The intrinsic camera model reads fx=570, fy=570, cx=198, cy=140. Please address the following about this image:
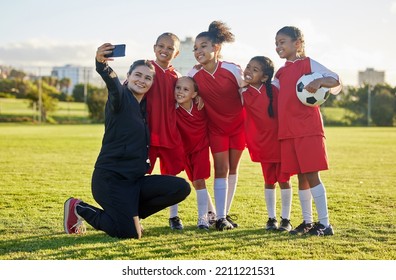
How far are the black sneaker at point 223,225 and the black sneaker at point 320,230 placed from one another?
0.75 metres

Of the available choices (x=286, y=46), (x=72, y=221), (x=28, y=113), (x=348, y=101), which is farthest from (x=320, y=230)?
(x=28, y=113)

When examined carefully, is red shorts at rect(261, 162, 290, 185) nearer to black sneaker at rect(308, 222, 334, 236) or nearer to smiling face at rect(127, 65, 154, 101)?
black sneaker at rect(308, 222, 334, 236)

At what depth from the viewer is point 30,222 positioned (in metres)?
5.49

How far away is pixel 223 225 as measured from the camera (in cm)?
525

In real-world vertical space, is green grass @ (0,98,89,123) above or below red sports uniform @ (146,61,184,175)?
below

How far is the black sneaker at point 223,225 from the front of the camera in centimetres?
525

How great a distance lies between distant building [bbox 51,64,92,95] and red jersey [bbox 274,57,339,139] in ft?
133

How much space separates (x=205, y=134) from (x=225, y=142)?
0.21 meters

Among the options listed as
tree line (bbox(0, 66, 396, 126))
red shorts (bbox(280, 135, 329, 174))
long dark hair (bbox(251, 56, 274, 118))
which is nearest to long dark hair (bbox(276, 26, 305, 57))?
long dark hair (bbox(251, 56, 274, 118))

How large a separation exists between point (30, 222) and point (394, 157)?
34.8 ft

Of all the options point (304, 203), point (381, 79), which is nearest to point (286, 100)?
point (304, 203)

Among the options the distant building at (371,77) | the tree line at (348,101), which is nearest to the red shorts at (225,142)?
the tree line at (348,101)

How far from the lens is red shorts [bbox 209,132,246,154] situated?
5492mm

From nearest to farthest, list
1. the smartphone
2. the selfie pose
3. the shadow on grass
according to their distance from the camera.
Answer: the shadow on grass → the smartphone → the selfie pose
